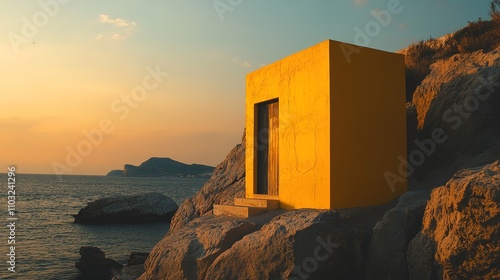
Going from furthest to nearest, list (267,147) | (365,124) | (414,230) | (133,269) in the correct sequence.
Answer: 1. (133,269)
2. (267,147)
3. (365,124)
4. (414,230)

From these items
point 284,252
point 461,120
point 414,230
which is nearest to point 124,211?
point 461,120

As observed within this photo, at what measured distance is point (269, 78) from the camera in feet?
37.1

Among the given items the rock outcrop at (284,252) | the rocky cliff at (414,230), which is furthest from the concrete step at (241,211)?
the rock outcrop at (284,252)

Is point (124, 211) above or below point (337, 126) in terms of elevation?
below

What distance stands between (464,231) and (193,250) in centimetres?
482

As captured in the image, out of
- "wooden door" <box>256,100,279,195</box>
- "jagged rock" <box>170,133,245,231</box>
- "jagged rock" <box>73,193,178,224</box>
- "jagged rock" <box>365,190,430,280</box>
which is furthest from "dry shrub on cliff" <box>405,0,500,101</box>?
"jagged rock" <box>73,193,178,224</box>

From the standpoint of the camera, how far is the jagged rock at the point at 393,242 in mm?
7016

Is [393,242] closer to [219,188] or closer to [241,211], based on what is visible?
[241,211]

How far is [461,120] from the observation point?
35.0 ft

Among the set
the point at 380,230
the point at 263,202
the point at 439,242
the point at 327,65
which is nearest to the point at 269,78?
the point at 327,65

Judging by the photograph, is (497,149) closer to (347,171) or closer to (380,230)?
(347,171)

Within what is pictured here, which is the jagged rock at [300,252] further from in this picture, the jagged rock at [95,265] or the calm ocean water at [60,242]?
the calm ocean water at [60,242]

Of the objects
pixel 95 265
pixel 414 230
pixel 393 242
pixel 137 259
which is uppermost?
pixel 414 230

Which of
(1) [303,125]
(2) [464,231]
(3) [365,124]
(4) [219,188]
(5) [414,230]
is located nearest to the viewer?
(2) [464,231]
